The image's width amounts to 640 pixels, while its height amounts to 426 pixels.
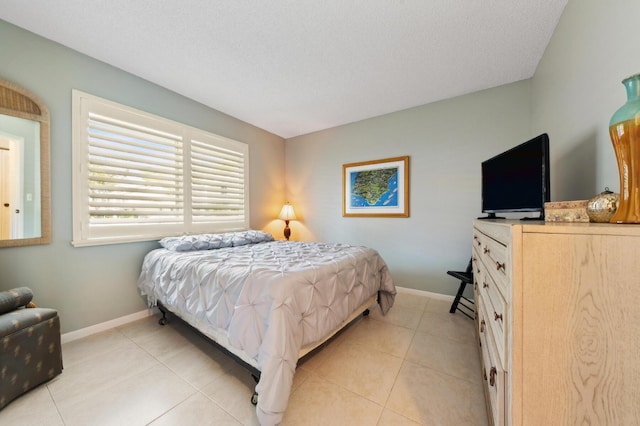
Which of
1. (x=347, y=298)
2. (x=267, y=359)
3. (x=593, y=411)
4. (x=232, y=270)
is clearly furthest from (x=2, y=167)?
(x=593, y=411)

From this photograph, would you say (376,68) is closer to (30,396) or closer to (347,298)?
(347,298)

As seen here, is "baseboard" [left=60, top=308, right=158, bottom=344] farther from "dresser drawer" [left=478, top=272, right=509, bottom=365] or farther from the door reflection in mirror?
"dresser drawer" [left=478, top=272, right=509, bottom=365]

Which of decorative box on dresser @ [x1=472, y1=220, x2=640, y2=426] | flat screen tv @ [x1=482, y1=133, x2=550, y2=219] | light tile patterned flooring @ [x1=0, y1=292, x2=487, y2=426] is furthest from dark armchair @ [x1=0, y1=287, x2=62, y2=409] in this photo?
flat screen tv @ [x1=482, y1=133, x2=550, y2=219]

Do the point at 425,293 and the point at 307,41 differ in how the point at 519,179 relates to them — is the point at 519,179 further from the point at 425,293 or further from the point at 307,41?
the point at 425,293

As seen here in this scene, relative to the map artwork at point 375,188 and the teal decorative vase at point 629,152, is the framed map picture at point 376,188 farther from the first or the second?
the teal decorative vase at point 629,152

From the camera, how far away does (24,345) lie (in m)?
1.38

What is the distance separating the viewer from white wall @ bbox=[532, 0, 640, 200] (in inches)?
40.3

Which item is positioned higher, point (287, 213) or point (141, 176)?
point (141, 176)

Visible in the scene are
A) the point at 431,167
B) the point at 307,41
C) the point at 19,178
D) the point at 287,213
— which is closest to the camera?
the point at 19,178

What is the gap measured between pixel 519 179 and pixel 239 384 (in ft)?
7.49

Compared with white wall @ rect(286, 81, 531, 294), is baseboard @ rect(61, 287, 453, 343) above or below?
below

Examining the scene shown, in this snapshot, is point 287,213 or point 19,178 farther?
A: point 287,213

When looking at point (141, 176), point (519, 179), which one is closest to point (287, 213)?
point (141, 176)

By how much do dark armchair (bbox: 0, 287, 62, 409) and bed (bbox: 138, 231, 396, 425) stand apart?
67 cm
